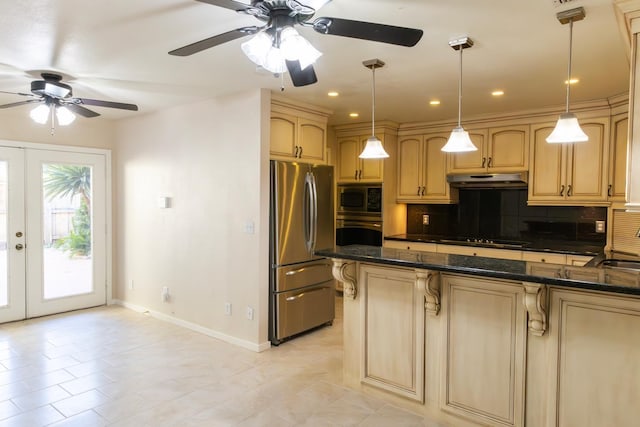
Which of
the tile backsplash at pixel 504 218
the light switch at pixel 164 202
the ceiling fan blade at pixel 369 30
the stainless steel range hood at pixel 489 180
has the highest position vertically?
the ceiling fan blade at pixel 369 30

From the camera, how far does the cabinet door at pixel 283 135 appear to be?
4.05 metres

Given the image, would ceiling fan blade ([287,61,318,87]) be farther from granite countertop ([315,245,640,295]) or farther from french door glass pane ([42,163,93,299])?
french door glass pane ([42,163,93,299])

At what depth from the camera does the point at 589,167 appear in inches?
170

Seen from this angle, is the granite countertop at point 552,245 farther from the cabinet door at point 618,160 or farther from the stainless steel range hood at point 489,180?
the stainless steel range hood at point 489,180

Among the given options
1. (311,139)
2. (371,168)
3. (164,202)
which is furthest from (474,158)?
(164,202)

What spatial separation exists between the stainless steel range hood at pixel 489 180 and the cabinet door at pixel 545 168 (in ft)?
0.46

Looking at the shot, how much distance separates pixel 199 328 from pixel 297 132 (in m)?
2.38

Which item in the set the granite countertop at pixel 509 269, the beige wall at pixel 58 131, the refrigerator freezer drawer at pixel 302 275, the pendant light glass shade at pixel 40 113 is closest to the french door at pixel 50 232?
the beige wall at pixel 58 131

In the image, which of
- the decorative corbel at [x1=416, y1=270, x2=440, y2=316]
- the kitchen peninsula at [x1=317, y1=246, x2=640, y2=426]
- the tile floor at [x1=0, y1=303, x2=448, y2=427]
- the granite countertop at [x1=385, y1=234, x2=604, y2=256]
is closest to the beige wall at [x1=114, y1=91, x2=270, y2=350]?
the tile floor at [x1=0, y1=303, x2=448, y2=427]

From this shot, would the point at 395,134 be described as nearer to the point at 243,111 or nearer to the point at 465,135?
the point at 243,111

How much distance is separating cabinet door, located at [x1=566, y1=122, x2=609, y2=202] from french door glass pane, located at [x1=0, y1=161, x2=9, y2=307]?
6.33 metres

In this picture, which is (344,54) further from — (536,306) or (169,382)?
(169,382)

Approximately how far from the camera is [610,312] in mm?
2117

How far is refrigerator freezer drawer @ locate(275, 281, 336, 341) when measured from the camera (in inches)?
159
